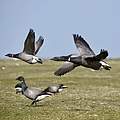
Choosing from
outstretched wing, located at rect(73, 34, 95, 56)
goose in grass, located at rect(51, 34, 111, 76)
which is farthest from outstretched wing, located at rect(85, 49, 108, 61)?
outstretched wing, located at rect(73, 34, 95, 56)

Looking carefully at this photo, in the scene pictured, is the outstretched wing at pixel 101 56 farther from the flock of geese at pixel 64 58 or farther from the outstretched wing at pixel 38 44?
the outstretched wing at pixel 38 44

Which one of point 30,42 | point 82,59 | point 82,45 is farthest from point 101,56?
point 30,42

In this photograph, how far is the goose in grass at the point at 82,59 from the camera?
63.2 feet

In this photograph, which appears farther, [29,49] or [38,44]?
[38,44]

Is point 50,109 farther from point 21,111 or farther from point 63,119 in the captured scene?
point 63,119

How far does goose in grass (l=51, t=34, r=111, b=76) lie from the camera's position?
1925cm

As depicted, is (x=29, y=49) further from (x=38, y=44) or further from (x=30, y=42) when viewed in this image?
(x=38, y=44)

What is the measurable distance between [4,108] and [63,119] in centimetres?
431

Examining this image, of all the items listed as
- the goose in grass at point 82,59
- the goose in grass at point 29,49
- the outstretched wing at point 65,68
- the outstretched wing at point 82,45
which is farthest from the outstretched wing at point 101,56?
the goose in grass at point 29,49

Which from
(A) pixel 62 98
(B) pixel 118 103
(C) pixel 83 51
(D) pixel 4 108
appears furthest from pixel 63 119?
(A) pixel 62 98

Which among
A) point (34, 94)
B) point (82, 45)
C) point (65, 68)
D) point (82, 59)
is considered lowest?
point (34, 94)

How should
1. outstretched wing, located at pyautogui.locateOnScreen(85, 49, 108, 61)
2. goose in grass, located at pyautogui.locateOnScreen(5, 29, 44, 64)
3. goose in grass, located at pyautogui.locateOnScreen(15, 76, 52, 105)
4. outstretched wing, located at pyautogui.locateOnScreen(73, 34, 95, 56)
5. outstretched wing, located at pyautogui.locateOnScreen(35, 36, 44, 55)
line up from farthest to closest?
goose in grass, located at pyautogui.locateOnScreen(15, 76, 52, 105) < outstretched wing, located at pyautogui.locateOnScreen(35, 36, 44, 55) < goose in grass, located at pyautogui.locateOnScreen(5, 29, 44, 64) < outstretched wing, located at pyautogui.locateOnScreen(73, 34, 95, 56) < outstretched wing, located at pyautogui.locateOnScreen(85, 49, 108, 61)

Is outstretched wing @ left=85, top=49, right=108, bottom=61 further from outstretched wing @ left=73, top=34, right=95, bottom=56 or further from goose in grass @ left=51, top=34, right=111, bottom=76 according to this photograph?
outstretched wing @ left=73, top=34, right=95, bottom=56

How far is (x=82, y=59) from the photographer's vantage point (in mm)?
19875
